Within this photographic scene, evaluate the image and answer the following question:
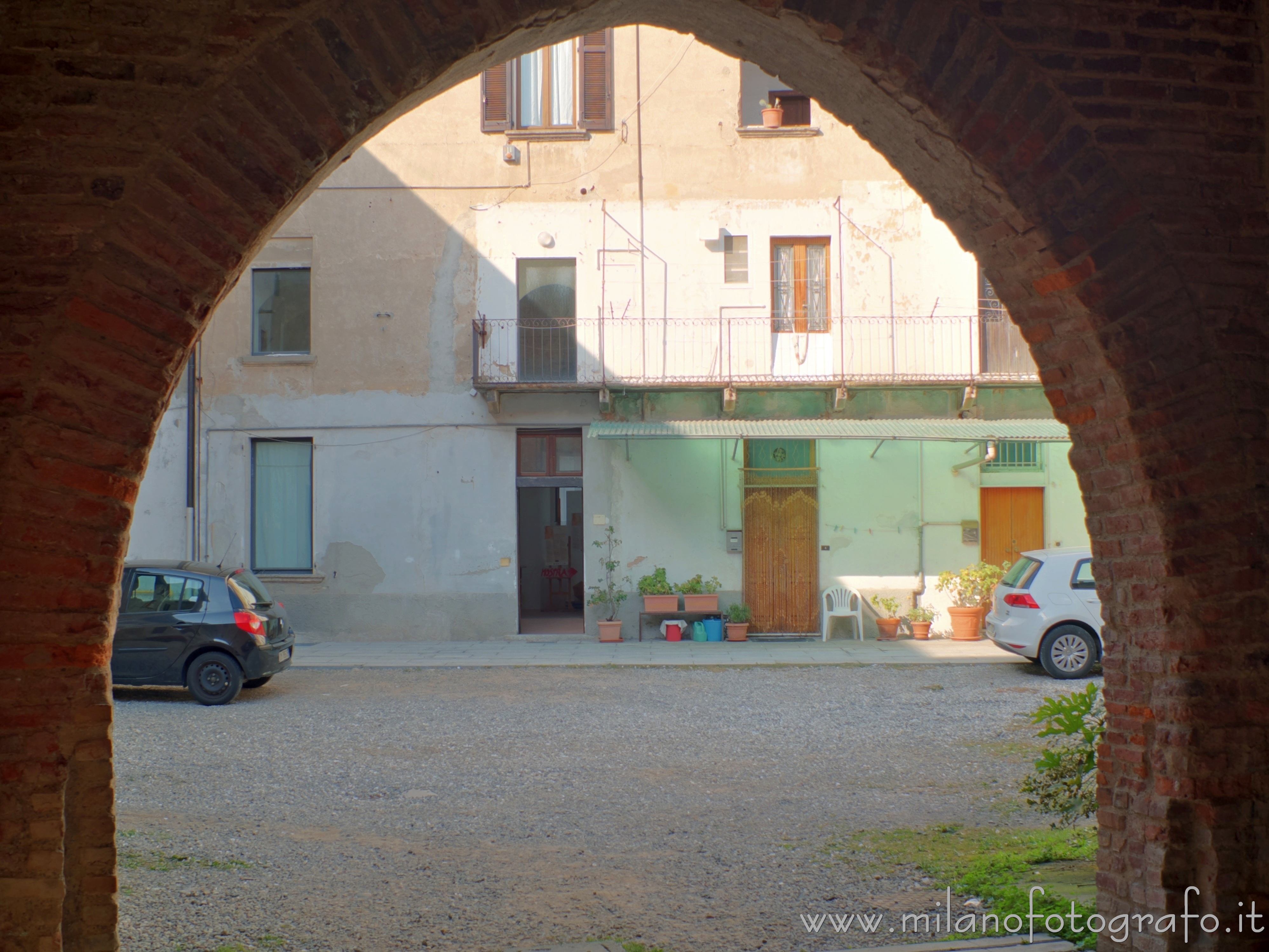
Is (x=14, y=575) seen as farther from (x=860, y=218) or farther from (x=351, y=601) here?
(x=860, y=218)

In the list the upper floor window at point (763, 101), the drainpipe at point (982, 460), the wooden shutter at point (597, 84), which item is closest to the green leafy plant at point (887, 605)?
the drainpipe at point (982, 460)

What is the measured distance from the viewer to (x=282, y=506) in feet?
58.4

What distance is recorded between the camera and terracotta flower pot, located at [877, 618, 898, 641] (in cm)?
1711

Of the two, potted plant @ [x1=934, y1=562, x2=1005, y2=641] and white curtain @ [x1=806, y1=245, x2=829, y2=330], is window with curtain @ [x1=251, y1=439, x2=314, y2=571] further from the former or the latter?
potted plant @ [x1=934, y1=562, x2=1005, y2=641]

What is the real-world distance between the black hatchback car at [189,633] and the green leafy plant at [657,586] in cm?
701

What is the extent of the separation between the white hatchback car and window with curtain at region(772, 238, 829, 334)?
6.39 meters

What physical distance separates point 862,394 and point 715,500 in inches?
121

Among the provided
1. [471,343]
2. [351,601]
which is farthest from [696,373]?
[351,601]

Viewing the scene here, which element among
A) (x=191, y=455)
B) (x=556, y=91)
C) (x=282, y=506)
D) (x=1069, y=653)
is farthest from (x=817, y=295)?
(x=191, y=455)

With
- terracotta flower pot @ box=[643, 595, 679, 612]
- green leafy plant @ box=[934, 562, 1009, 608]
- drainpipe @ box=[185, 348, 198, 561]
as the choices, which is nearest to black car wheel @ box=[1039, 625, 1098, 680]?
green leafy plant @ box=[934, 562, 1009, 608]

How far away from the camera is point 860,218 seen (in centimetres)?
1772

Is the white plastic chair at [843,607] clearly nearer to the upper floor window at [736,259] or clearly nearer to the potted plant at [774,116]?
the upper floor window at [736,259]

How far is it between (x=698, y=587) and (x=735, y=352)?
12.9 ft
